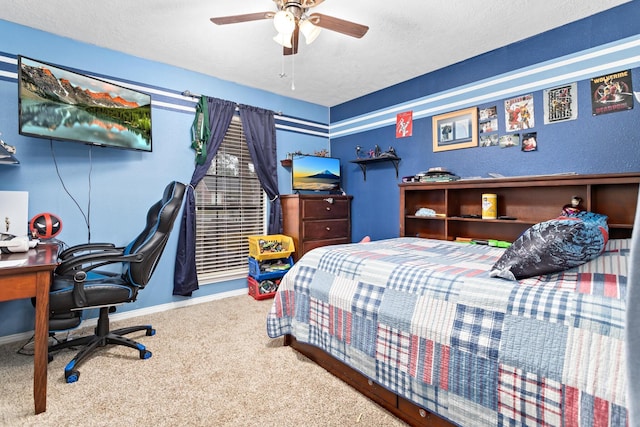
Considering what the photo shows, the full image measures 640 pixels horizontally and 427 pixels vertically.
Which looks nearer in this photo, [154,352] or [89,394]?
[89,394]

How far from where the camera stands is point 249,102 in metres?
3.92

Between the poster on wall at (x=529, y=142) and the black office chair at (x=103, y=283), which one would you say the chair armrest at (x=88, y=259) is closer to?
the black office chair at (x=103, y=283)

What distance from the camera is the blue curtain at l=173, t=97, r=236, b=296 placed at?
3328mm

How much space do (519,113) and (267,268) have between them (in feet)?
10.1

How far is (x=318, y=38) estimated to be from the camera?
112 inches

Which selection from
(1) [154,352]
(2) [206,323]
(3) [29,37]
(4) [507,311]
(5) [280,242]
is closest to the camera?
(4) [507,311]

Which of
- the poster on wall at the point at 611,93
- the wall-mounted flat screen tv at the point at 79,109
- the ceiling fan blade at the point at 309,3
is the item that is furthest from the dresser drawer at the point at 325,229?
the poster on wall at the point at 611,93

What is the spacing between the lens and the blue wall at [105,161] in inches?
101

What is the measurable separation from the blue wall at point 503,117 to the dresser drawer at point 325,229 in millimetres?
207

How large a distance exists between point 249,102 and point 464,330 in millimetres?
3565

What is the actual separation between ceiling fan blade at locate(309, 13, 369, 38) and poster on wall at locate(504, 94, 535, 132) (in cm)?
169

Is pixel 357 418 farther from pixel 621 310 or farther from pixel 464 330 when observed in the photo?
pixel 621 310

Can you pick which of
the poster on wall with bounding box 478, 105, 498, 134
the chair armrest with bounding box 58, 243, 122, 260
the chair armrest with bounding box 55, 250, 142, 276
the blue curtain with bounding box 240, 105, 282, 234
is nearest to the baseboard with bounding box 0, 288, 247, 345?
the chair armrest with bounding box 58, 243, 122, 260

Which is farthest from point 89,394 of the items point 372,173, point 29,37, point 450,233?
point 372,173
